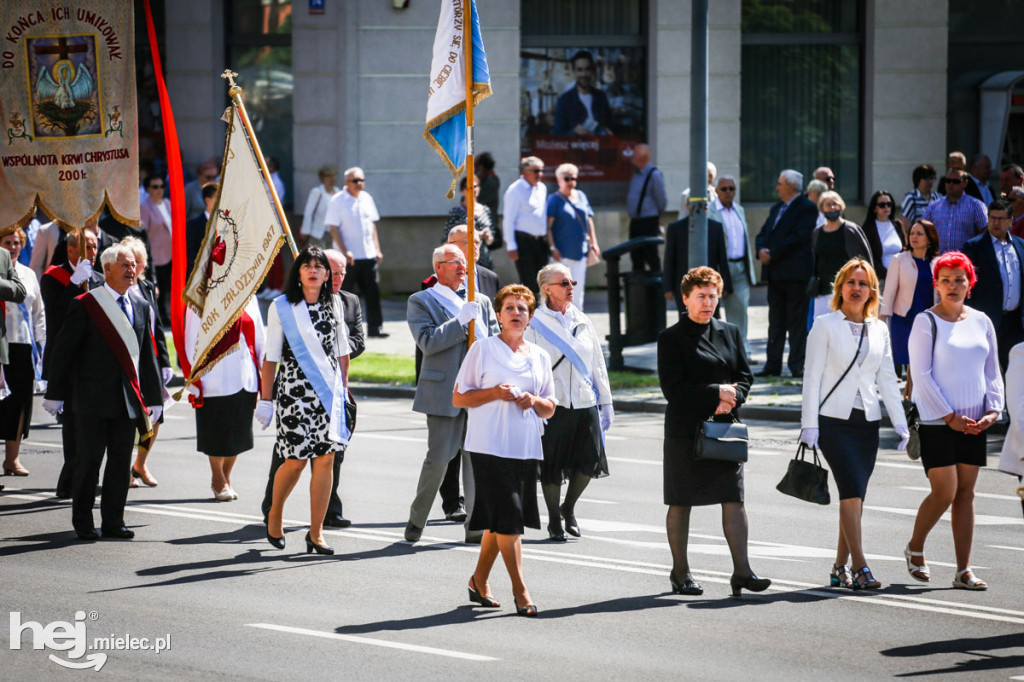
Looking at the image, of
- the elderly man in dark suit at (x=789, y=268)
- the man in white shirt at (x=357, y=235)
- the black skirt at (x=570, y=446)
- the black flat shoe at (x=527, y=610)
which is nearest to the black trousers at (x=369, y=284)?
the man in white shirt at (x=357, y=235)

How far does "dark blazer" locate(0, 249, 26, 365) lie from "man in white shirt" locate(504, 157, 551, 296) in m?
8.22

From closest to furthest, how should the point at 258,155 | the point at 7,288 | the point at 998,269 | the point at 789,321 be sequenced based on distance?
the point at 258,155 < the point at 7,288 < the point at 998,269 < the point at 789,321

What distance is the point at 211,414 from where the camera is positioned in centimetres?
1166

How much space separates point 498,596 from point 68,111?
15.9 ft

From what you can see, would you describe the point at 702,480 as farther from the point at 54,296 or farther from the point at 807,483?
the point at 54,296

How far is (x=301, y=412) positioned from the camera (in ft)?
32.6

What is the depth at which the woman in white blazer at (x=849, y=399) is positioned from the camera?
9008mm

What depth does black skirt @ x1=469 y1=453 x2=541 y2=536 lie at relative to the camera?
8.36m

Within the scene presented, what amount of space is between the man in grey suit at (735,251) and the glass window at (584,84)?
648cm

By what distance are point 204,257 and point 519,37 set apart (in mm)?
13342

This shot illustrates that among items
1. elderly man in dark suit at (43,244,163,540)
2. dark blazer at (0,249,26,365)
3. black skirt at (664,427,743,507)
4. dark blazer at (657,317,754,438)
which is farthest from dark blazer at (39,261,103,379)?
black skirt at (664,427,743,507)

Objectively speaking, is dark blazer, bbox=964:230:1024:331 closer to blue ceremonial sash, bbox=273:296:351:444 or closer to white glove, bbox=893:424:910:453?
white glove, bbox=893:424:910:453

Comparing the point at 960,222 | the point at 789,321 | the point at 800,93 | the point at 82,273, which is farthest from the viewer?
the point at 800,93

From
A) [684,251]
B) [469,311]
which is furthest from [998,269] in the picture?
[469,311]
